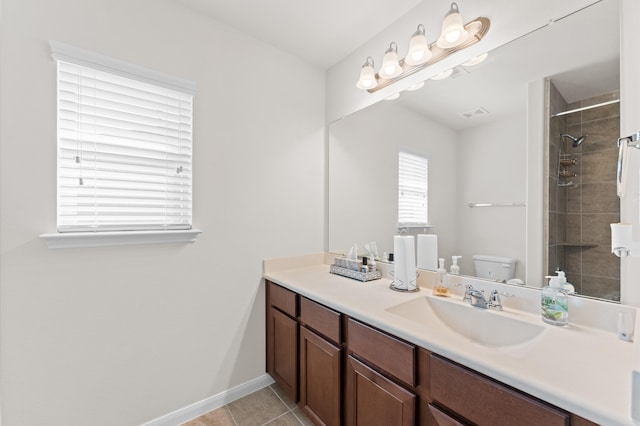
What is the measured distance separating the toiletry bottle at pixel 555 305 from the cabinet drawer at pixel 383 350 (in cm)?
58

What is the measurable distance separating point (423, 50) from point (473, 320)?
141cm

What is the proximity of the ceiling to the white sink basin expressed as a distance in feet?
5.65

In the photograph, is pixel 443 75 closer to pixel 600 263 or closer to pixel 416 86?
pixel 416 86

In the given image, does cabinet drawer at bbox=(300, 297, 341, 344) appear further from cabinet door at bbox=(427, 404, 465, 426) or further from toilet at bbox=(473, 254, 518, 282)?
toilet at bbox=(473, 254, 518, 282)

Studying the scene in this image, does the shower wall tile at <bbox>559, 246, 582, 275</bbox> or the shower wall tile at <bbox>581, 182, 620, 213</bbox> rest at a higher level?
the shower wall tile at <bbox>581, 182, 620, 213</bbox>

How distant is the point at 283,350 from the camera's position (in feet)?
5.89

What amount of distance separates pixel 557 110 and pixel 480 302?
2.94ft

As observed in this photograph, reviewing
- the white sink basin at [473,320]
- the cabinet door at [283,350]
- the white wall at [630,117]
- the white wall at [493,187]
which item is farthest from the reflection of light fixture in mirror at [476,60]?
the cabinet door at [283,350]

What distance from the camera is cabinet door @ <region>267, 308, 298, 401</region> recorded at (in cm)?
168

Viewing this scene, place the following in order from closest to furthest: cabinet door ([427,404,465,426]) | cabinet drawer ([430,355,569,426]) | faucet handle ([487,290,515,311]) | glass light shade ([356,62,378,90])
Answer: cabinet drawer ([430,355,569,426]) → cabinet door ([427,404,465,426]) → faucet handle ([487,290,515,311]) → glass light shade ([356,62,378,90])

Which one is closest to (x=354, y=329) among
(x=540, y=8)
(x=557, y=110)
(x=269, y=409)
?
(x=269, y=409)

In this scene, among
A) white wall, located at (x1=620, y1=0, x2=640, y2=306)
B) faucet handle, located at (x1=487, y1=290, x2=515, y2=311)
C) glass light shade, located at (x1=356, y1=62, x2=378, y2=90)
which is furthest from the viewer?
glass light shade, located at (x1=356, y1=62, x2=378, y2=90)

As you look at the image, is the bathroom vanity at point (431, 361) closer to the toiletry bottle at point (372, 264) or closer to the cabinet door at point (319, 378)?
the cabinet door at point (319, 378)

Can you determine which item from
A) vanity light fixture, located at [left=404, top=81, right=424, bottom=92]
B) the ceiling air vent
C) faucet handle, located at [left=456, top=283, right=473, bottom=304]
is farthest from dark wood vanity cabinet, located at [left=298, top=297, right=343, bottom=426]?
vanity light fixture, located at [left=404, top=81, right=424, bottom=92]
